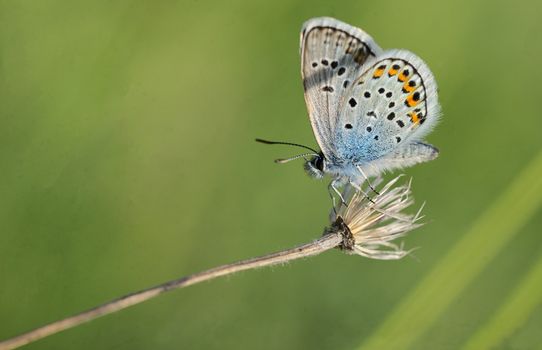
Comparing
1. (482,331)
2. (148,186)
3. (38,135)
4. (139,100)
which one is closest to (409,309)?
(482,331)

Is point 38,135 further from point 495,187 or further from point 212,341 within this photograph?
point 495,187

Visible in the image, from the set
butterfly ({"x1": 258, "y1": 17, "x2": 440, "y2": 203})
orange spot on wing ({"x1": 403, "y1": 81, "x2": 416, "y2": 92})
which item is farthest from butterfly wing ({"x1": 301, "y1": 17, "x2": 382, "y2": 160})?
orange spot on wing ({"x1": 403, "y1": 81, "x2": 416, "y2": 92})

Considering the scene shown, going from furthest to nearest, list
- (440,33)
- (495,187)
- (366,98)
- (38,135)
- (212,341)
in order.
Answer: (440,33) < (495,187) < (38,135) < (212,341) < (366,98)

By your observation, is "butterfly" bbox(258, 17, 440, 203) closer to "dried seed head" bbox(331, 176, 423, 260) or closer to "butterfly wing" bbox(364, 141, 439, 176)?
"butterfly wing" bbox(364, 141, 439, 176)

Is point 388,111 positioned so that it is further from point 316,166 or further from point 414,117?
point 316,166

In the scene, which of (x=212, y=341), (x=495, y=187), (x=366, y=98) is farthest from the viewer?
(x=495, y=187)
